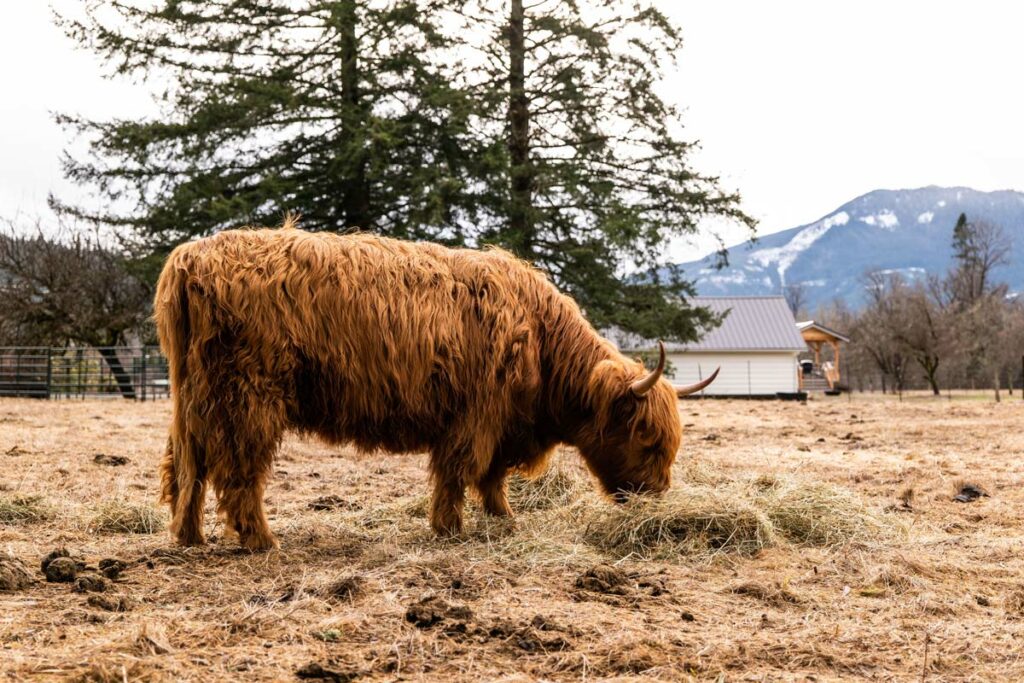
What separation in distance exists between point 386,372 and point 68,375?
2112cm

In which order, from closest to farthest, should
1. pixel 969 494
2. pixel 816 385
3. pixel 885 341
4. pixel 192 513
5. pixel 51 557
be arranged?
1. pixel 51 557
2. pixel 192 513
3. pixel 969 494
4. pixel 885 341
5. pixel 816 385

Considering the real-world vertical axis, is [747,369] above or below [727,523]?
below

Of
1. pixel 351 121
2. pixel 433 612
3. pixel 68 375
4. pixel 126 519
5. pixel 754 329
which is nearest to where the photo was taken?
pixel 433 612

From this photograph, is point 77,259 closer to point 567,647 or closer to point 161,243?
point 161,243

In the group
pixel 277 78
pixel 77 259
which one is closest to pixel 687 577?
pixel 277 78

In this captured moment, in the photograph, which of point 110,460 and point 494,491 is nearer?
point 494,491

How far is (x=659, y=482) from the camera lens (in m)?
5.67

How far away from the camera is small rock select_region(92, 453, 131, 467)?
8.16 meters

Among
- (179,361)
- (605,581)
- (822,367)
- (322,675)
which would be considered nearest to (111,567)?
(179,361)

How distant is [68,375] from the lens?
77.3 feet

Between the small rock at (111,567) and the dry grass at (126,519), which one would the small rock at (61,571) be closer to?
the small rock at (111,567)

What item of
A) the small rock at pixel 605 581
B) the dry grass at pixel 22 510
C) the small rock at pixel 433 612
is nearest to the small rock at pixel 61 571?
the small rock at pixel 433 612

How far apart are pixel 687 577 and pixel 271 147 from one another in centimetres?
1762

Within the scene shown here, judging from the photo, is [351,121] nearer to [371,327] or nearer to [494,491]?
[494,491]
